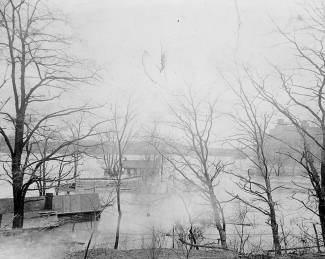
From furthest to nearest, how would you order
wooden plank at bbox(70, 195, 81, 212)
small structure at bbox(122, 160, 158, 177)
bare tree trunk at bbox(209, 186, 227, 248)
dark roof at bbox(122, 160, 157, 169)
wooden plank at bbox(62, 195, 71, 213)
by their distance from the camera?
dark roof at bbox(122, 160, 157, 169), small structure at bbox(122, 160, 158, 177), wooden plank at bbox(70, 195, 81, 212), wooden plank at bbox(62, 195, 71, 213), bare tree trunk at bbox(209, 186, 227, 248)

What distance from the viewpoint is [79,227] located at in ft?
86.8

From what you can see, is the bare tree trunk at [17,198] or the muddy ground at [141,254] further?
the muddy ground at [141,254]

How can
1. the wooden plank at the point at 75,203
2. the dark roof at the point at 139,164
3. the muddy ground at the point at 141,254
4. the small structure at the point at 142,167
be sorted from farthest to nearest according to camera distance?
the dark roof at the point at 139,164
the small structure at the point at 142,167
the wooden plank at the point at 75,203
the muddy ground at the point at 141,254

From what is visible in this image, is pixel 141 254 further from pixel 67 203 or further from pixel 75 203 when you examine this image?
pixel 67 203

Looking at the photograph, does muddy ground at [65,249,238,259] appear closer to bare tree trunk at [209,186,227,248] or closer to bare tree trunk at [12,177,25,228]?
bare tree trunk at [209,186,227,248]

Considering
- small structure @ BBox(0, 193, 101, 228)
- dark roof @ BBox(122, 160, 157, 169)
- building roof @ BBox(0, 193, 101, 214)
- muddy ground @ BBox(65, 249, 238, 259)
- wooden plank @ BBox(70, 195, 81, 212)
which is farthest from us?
dark roof @ BBox(122, 160, 157, 169)

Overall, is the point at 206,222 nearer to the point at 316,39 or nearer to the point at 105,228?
the point at 105,228

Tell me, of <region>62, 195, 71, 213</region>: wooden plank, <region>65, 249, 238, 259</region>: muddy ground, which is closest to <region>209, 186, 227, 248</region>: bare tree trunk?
<region>65, 249, 238, 259</region>: muddy ground

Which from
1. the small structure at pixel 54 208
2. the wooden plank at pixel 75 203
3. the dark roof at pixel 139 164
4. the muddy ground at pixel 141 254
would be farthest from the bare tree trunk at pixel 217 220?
the dark roof at pixel 139 164

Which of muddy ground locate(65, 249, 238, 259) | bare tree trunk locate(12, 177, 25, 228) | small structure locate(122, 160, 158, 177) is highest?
small structure locate(122, 160, 158, 177)

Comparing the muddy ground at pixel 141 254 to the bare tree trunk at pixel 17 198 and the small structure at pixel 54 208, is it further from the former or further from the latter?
the small structure at pixel 54 208

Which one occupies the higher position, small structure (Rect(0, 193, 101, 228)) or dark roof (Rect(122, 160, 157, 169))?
dark roof (Rect(122, 160, 157, 169))

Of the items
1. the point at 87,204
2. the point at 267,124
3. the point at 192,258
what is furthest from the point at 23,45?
the point at 87,204

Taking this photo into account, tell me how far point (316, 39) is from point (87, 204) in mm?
24959
